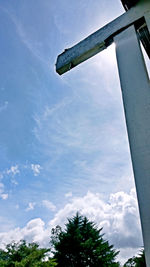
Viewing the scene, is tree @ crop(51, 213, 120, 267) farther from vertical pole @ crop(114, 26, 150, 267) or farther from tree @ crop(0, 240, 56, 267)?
vertical pole @ crop(114, 26, 150, 267)

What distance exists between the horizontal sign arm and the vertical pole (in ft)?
0.38

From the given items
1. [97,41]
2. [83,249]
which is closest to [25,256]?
[83,249]

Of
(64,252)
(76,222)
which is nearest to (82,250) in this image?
(64,252)

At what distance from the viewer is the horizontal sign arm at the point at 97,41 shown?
1.46 meters

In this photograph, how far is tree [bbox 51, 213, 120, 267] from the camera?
40.0 ft

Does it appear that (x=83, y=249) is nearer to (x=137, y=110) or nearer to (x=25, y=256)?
(x=25, y=256)

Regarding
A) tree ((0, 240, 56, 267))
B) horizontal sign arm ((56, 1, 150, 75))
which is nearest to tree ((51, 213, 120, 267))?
tree ((0, 240, 56, 267))

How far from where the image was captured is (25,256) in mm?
12602

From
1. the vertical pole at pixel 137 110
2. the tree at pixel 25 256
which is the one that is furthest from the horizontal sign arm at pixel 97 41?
the tree at pixel 25 256

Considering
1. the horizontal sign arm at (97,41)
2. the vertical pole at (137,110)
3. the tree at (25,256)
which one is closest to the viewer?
the vertical pole at (137,110)

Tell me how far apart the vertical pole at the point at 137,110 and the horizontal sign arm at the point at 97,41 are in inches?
4.6

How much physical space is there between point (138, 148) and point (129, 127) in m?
0.15

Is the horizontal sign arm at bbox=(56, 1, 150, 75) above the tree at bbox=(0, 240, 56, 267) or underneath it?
above

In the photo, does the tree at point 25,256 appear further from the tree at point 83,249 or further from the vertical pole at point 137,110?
the vertical pole at point 137,110
